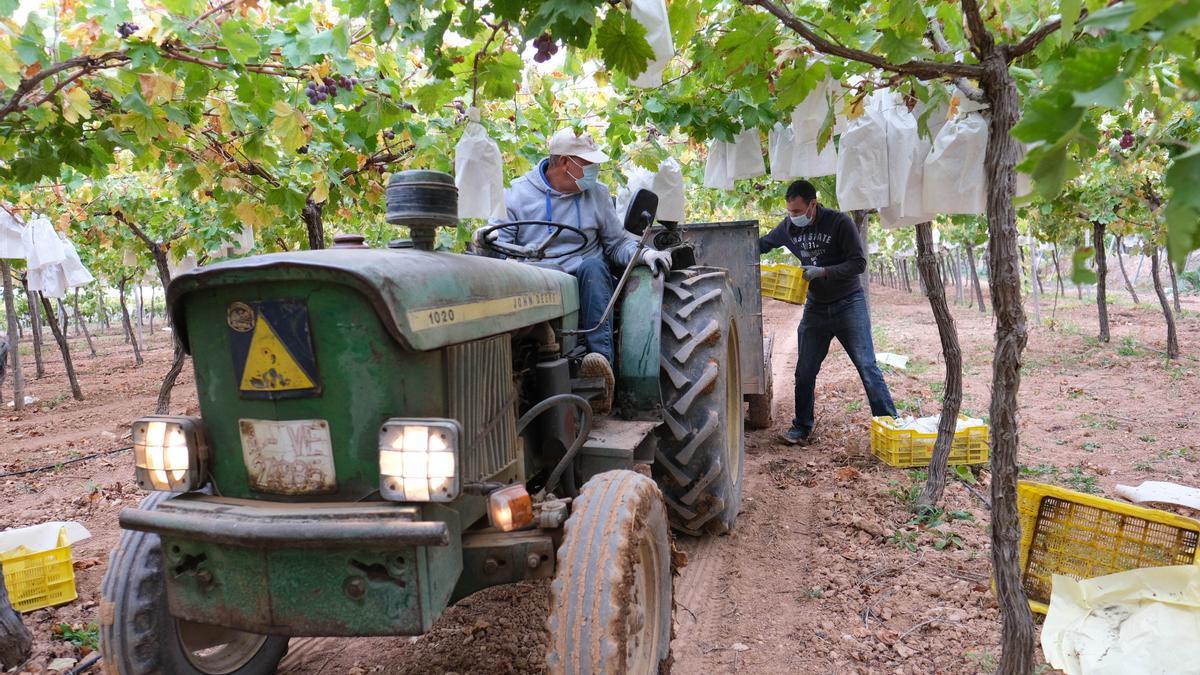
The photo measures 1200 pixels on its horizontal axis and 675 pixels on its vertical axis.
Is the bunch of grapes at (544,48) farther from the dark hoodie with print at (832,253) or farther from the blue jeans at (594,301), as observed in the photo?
the dark hoodie with print at (832,253)

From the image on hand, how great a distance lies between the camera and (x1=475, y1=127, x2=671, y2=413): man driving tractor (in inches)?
138

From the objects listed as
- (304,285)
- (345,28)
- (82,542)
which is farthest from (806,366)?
(82,542)

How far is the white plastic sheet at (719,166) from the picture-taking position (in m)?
5.23

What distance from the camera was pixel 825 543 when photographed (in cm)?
402

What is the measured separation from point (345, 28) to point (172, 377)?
4.81 meters

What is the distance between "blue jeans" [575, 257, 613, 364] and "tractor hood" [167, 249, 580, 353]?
2.95 feet

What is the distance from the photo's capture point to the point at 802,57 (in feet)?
8.99

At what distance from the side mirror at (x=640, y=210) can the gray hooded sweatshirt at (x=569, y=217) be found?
18 centimetres

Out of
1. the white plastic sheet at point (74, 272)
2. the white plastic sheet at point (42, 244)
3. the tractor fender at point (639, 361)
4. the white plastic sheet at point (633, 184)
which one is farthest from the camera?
the white plastic sheet at point (74, 272)

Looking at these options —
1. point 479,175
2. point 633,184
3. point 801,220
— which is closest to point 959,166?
point 479,175

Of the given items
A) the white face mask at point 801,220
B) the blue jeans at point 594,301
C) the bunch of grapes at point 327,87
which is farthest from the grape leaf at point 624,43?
the white face mask at point 801,220

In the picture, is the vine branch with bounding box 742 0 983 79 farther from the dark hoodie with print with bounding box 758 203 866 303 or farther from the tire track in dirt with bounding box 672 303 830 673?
the dark hoodie with print with bounding box 758 203 866 303

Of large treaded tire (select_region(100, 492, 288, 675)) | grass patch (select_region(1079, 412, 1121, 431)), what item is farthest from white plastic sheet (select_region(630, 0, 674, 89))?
grass patch (select_region(1079, 412, 1121, 431))

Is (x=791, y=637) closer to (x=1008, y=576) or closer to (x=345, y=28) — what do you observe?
(x=1008, y=576)
